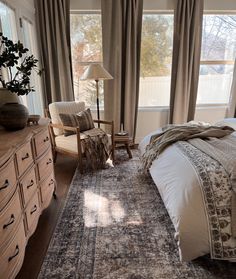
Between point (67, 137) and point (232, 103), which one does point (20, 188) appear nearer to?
point (67, 137)

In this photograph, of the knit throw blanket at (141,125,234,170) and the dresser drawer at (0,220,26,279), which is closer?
the dresser drawer at (0,220,26,279)

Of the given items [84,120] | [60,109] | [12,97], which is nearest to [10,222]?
[12,97]

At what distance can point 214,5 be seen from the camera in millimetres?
3615

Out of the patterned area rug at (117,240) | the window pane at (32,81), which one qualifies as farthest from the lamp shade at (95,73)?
the patterned area rug at (117,240)

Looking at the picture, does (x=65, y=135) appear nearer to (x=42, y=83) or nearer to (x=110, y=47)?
(x=42, y=83)

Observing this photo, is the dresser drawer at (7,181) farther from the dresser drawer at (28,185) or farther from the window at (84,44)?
the window at (84,44)

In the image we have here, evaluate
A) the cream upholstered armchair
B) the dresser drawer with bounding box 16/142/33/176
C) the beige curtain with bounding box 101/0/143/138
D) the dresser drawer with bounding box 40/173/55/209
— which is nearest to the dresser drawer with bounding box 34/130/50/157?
the dresser drawer with bounding box 16/142/33/176

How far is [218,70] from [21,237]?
416 centimetres

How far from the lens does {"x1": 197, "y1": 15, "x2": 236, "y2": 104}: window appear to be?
3816 mm

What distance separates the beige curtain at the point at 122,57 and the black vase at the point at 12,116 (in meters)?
2.33

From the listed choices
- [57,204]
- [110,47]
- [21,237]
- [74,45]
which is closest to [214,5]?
[110,47]

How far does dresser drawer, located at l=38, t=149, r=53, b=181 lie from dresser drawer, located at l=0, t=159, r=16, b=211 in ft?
1.72

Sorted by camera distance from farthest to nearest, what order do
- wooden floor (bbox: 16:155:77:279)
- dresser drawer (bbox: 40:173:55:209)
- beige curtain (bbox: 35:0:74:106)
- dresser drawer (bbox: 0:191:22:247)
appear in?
beige curtain (bbox: 35:0:74:106), dresser drawer (bbox: 40:173:55:209), wooden floor (bbox: 16:155:77:279), dresser drawer (bbox: 0:191:22:247)

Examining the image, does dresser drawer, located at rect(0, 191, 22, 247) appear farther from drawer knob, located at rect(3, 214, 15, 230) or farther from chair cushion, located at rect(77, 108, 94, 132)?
chair cushion, located at rect(77, 108, 94, 132)
